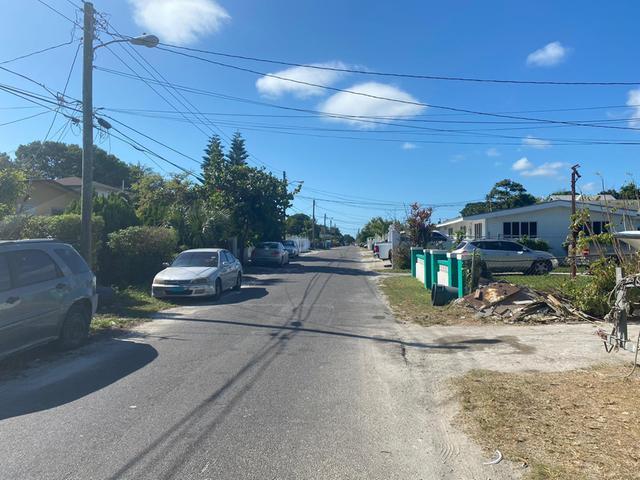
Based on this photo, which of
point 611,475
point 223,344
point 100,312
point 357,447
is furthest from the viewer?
point 100,312

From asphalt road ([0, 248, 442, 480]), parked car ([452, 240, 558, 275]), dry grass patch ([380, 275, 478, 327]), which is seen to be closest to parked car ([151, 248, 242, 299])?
asphalt road ([0, 248, 442, 480])

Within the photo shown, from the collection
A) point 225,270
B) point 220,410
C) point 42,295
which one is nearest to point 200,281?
point 225,270

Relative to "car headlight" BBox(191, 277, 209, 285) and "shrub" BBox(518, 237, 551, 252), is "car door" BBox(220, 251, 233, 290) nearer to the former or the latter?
"car headlight" BBox(191, 277, 209, 285)

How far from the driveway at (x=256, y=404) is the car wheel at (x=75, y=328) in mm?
215

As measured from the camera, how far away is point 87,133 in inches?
508

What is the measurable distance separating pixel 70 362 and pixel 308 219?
4686 inches

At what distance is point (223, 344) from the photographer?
8.94 m

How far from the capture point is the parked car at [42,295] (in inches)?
268

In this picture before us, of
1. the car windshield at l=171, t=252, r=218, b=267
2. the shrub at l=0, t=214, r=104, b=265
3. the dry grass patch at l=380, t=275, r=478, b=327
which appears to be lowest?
the dry grass patch at l=380, t=275, r=478, b=327

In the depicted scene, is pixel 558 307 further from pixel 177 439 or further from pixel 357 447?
pixel 177 439

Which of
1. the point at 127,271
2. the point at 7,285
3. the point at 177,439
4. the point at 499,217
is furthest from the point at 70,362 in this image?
the point at 499,217

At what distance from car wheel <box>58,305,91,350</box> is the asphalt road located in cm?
25

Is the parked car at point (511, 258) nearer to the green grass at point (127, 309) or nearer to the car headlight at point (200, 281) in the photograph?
the car headlight at point (200, 281)

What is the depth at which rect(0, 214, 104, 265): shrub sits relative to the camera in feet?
41.3
